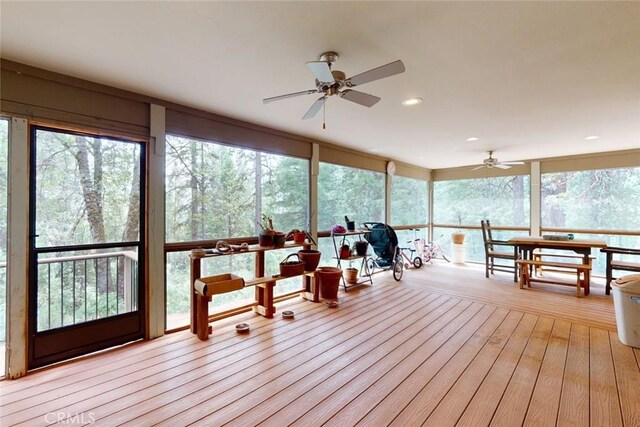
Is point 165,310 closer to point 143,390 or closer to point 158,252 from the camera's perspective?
point 158,252

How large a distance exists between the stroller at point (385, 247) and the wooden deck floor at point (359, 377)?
170 centimetres

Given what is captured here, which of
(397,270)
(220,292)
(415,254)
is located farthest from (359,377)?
(415,254)

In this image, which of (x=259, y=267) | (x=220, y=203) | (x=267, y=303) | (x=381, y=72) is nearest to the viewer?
(x=381, y=72)

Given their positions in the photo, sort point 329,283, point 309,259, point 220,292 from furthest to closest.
Answer: point 329,283 < point 309,259 < point 220,292

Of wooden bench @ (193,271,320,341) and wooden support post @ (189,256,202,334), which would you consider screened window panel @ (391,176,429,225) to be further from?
wooden support post @ (189,256,202,334)

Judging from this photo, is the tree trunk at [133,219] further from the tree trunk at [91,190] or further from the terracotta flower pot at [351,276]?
the terracotta flower pot at [351,276]

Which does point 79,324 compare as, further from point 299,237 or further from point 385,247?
point 385,247

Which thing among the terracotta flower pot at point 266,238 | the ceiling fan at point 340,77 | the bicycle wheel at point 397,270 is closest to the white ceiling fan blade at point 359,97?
the ceiling fan at point 340,77

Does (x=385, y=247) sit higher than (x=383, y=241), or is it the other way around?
(x=383, y=241)

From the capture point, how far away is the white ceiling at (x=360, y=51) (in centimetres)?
166

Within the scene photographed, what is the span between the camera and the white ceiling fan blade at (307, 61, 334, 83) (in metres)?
1.78

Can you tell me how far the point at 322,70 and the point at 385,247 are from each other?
386 cm

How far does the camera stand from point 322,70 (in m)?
1.85

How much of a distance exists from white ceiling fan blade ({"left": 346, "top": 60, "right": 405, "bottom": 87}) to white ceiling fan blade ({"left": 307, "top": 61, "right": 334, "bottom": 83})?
166 mm
